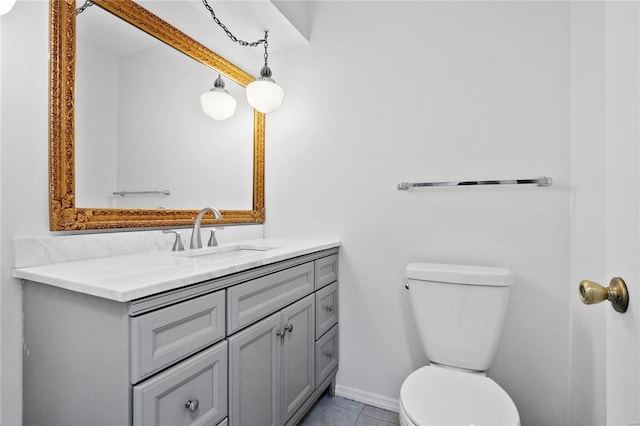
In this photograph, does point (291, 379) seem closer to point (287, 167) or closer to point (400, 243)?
point (400, 243)

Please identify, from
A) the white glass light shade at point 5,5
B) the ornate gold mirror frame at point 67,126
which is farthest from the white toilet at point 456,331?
the white glass light shade at point 5,5

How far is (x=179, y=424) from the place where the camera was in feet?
2.71

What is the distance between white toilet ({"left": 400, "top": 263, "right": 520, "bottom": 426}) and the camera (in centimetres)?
107

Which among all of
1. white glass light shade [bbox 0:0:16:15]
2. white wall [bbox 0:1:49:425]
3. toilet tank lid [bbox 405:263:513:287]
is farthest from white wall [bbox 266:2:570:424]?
white glass light shade [bbox 0:0:16:15]

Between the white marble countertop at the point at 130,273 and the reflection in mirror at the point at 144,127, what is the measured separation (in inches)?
10.6

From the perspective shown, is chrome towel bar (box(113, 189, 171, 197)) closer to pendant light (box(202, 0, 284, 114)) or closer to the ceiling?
the ceiling

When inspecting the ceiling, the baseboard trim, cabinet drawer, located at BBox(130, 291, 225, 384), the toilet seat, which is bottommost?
the baseboard trim

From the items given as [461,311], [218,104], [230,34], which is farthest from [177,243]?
[461,311]

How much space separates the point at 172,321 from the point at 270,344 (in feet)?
1.57

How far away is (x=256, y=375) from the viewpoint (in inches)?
43.6

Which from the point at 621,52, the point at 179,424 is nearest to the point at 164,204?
the point at 179,424

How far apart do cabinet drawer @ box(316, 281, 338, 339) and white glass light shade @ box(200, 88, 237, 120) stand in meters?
1.12

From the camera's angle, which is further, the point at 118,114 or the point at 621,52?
the point at 118,114

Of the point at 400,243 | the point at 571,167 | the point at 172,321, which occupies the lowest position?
the point at 172,321
